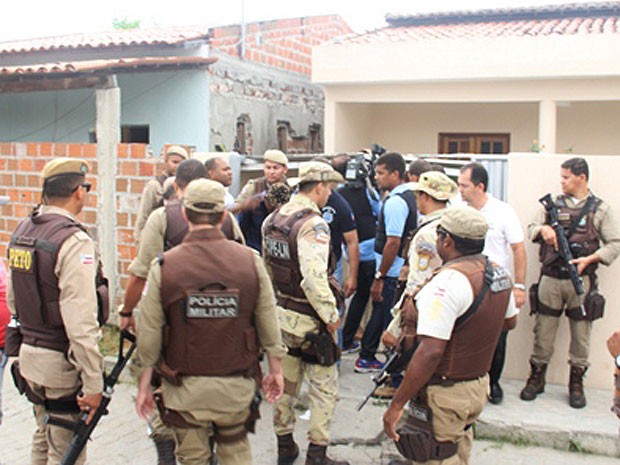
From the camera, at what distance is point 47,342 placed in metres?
3.75

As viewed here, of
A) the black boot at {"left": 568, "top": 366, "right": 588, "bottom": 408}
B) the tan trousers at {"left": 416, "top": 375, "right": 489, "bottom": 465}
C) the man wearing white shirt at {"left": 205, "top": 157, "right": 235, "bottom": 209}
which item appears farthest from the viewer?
the man wearing white shirt at {"left": 205, "top": 157, "right": 235, "bottom": 209}

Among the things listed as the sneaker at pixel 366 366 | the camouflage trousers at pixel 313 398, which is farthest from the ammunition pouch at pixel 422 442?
the sneaker at pixel 366 366

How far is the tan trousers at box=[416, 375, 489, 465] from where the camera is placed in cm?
357

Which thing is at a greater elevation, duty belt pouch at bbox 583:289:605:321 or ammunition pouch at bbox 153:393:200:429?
duty belt pouch at bbox 583:289:605:321

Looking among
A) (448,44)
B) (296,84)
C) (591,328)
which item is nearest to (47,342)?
(591,328)

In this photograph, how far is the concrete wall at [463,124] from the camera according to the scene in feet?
38.9

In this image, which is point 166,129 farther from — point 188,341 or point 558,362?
point 188,341

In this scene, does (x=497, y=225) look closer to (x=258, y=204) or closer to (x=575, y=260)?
(x=575, y=260)

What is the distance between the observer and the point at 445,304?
11.2 feet

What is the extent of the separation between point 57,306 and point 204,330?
2.92 ft

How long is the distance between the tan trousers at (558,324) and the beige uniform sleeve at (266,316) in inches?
111

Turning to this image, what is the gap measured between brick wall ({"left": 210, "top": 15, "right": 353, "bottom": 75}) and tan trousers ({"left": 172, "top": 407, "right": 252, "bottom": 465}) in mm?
8536

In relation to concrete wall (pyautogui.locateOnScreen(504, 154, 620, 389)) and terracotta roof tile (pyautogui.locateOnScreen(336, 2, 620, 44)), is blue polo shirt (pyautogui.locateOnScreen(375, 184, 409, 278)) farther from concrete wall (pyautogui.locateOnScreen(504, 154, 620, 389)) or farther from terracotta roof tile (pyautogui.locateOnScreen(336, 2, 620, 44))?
terracotta roof tile (pyautogui.locateOnScreen(336, 2, 620, 44))

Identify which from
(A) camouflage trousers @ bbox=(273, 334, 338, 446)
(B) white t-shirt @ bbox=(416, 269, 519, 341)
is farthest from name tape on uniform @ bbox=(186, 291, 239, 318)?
(A) camouflage trousers @ bbox=(273, 334, 338, 446)
